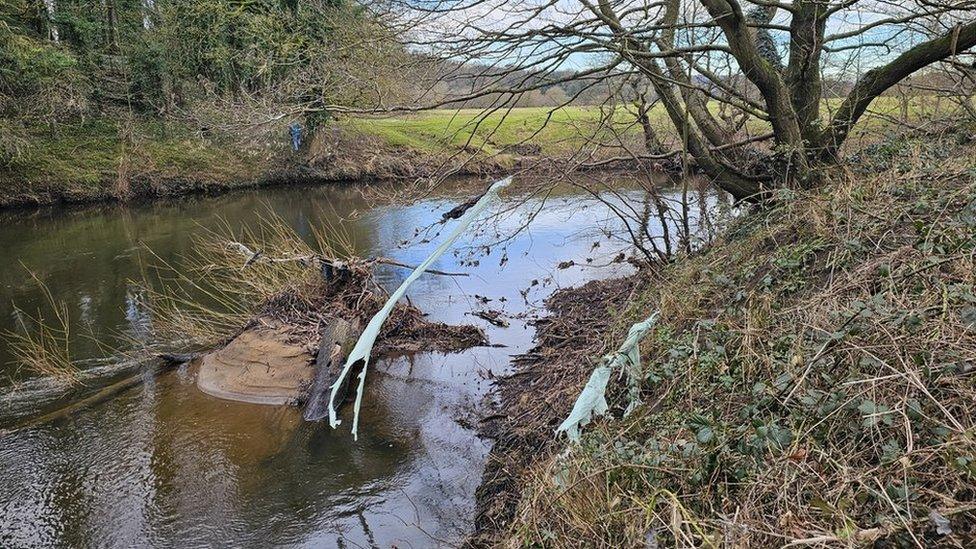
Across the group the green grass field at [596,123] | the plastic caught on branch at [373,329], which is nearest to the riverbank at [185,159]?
the green grass field at [596,123]

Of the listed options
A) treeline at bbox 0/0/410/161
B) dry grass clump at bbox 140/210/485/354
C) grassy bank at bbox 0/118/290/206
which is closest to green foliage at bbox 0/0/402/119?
treeline at bbox 0/0/410/161

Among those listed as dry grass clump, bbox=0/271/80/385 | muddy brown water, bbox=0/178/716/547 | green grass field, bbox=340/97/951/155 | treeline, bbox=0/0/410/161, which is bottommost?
muddy brown water, bbox=0/178/716/547

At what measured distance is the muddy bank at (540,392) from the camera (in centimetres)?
482

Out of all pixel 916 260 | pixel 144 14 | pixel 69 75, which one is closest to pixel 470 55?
pixel 916 260

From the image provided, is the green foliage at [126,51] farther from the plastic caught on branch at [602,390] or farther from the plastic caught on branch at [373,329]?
the plastic caught on branch at [602,390]

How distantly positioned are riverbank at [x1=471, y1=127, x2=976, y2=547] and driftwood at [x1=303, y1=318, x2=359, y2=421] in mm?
2651

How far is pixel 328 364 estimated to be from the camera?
25.1ft

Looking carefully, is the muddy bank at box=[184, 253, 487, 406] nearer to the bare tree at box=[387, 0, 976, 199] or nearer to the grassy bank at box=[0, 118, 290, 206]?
the bare tree at box=[387, 0, 976, 199]

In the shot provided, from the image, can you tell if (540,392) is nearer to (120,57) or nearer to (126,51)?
(126,51)

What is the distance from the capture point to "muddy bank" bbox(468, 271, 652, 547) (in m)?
4.82

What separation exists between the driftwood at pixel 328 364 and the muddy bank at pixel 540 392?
6.61ft

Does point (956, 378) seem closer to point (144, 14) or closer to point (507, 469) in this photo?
point (507, 469)

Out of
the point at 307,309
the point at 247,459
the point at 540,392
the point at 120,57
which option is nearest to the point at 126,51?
the point at 120,57

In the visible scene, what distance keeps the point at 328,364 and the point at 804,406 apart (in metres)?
5.95
